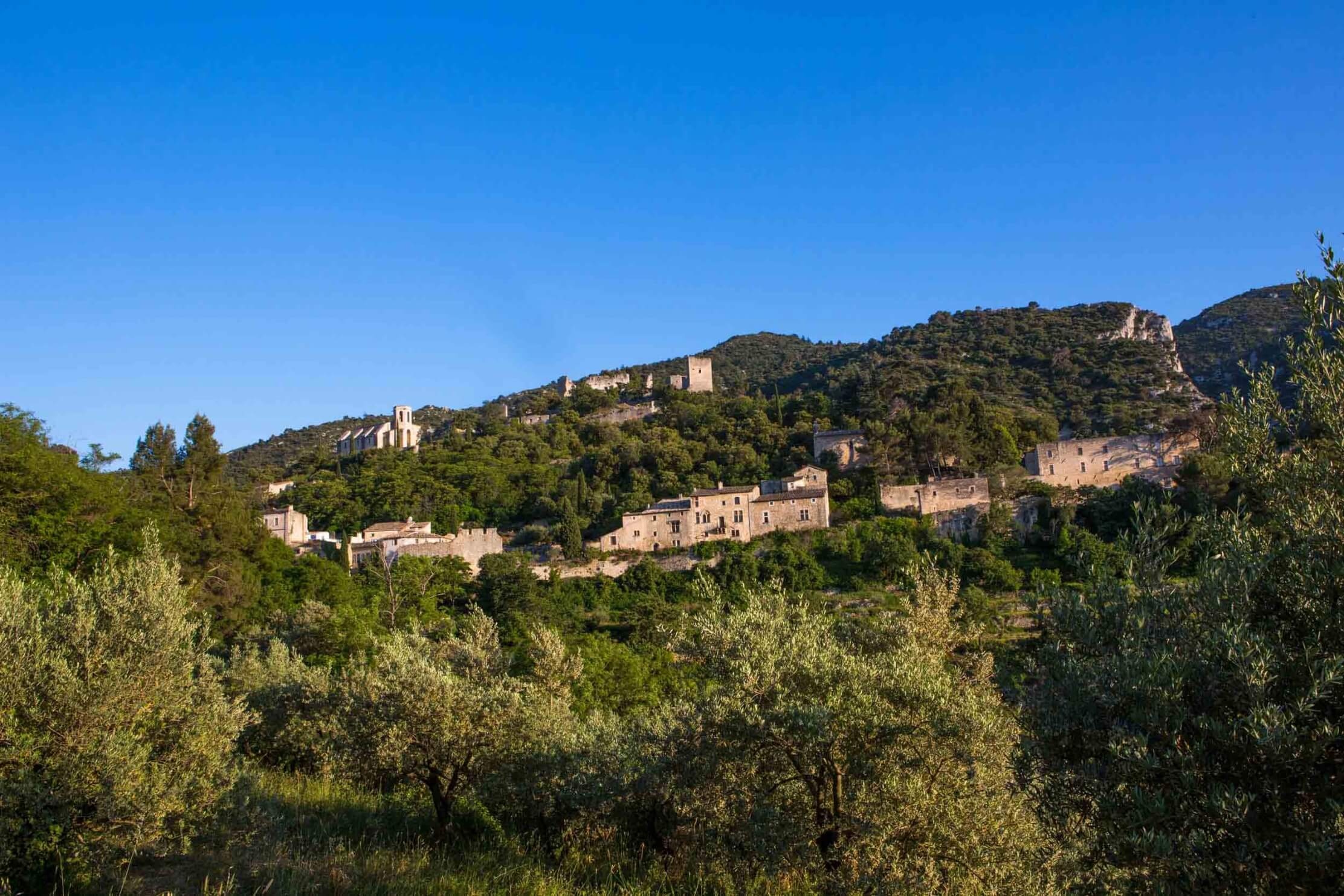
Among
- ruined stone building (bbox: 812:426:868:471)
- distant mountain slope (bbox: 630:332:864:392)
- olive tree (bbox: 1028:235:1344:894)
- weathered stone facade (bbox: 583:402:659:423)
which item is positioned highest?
distant mountain slope (bbox: 630:332:864:392)

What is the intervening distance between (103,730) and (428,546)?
4517 centimetres

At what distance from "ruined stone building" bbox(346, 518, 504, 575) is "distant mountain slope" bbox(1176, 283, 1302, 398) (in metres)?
73.7

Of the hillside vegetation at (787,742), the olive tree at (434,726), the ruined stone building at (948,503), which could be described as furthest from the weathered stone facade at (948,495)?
the olive tree at (434,726)

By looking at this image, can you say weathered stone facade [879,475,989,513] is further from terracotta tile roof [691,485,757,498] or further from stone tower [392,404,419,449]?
stone tower [392,404,419,449]

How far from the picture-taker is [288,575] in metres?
42.2

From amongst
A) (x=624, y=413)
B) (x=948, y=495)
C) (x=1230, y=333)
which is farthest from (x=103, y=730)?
(x=1230, y=333)

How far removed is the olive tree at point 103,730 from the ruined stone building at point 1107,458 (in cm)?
5133

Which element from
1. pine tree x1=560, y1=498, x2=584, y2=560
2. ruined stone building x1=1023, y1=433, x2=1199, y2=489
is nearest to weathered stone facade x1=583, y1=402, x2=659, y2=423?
pine tree x1=560, y1=498, x2=584, y2=560

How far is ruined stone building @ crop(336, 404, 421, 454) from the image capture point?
89.8m

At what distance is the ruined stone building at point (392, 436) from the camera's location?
89812 millimetres

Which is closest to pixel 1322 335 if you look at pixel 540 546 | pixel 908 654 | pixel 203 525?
pixel 908 654

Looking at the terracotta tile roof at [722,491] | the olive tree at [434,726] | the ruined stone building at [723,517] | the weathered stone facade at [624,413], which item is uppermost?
the weathered stone facade at [624,413]

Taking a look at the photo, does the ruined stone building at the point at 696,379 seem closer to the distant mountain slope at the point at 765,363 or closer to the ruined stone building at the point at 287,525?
the distant mountain slope at the point at 765,363

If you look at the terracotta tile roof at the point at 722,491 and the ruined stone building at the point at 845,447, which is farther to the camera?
the ruined stone building at the point at 845,447
